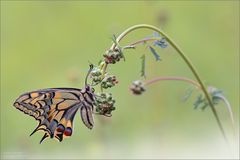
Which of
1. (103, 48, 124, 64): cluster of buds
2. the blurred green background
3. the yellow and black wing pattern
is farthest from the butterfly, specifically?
the blurred green background

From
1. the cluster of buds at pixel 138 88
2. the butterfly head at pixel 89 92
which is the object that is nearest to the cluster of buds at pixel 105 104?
the butterfly head at pixel 89 92

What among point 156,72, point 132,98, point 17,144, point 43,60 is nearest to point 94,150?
point 17,144

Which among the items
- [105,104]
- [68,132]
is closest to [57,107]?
[68,132]

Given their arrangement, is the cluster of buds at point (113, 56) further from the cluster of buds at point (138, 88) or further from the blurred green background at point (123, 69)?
the blurred green background at point (123, 69)

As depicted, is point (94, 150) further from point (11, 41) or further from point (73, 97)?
point (11, 41)

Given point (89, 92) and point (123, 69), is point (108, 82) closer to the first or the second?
point (89, 92)

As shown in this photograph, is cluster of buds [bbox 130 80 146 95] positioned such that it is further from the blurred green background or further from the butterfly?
the blurred green background
